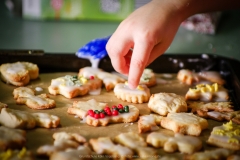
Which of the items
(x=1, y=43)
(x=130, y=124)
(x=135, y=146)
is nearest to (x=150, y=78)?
(x=130, y=124)

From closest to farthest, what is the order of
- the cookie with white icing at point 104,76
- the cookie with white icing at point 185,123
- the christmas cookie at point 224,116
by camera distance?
the cookie with white icing at point 185,123
the christmas cookie at point 224,116
the cookie with white icing at point 104,76

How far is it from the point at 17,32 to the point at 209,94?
4.37 feet

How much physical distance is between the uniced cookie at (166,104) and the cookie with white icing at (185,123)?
2.3 inches

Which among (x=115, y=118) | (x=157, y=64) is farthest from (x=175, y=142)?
(x=157, y=64)

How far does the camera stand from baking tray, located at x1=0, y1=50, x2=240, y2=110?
1.69 meters

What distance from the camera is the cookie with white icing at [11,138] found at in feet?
3.50

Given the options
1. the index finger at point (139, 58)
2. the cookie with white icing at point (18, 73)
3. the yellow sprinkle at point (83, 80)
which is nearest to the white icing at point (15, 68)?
the cookie with white icing at point (18, 73)

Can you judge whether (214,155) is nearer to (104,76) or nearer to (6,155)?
(6,155)

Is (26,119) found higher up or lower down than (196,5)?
lower down

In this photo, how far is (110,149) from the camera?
110 centimetres

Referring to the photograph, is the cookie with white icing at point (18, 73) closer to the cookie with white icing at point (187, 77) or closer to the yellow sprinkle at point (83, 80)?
the yellow sprinkle at point (83, 80)

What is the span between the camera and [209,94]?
1531 mm

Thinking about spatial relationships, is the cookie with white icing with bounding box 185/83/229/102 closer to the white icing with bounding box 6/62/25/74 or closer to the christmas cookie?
the christmas cookie

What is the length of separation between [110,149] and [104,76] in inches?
22.9
